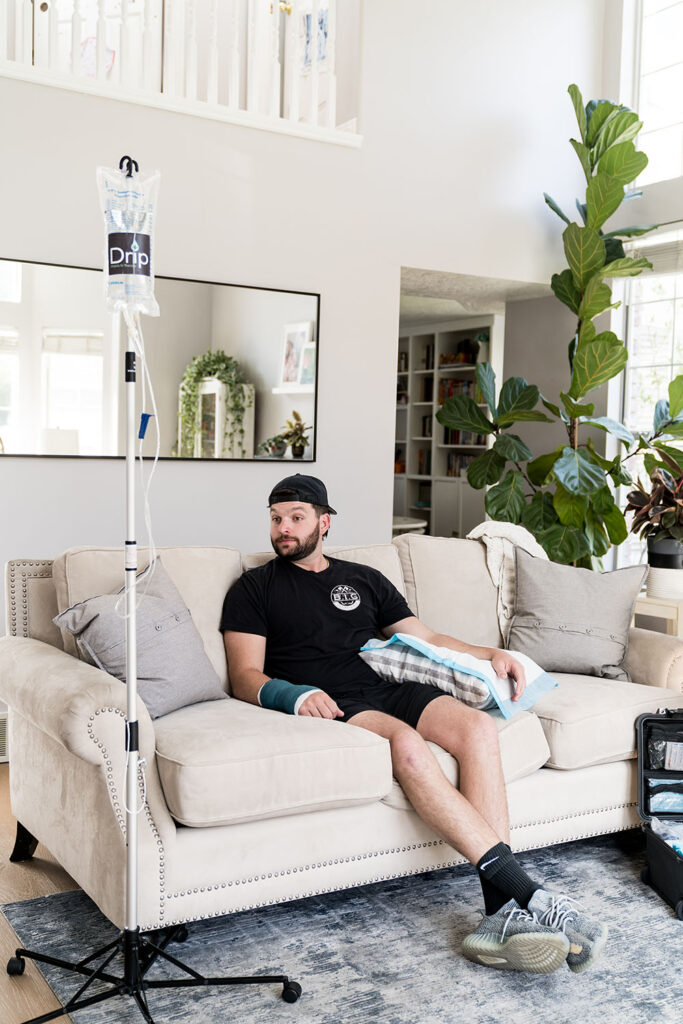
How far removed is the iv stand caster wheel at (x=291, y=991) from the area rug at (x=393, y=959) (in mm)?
19

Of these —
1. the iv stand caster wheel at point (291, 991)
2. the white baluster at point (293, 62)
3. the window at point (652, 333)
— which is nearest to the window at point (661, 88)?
the window at point (652, 333)

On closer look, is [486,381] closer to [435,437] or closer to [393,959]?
[435,437]

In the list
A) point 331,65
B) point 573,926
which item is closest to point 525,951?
point 573,926

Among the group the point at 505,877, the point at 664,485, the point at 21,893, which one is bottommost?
the point at 21,893

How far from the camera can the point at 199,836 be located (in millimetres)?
2312

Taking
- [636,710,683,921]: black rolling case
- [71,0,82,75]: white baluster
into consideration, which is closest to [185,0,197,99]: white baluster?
[71,0,82,75]: white baluster

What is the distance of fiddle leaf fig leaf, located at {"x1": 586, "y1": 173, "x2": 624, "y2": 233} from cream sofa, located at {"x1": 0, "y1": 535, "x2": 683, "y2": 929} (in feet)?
8.82

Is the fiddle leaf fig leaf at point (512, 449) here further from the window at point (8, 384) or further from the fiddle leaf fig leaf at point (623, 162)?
the window at point (8, 384)

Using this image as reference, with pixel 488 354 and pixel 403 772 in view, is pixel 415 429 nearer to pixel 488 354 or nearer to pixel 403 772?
pixel 488 354

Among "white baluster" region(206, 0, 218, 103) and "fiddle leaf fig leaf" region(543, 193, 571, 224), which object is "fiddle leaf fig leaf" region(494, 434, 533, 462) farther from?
"white baluster" region(206, 0, 218, 103)

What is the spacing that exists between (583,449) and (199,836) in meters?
3.19

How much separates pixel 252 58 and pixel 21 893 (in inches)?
144

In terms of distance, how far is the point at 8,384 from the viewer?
405 cm

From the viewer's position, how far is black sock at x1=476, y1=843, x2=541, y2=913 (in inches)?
93.2
